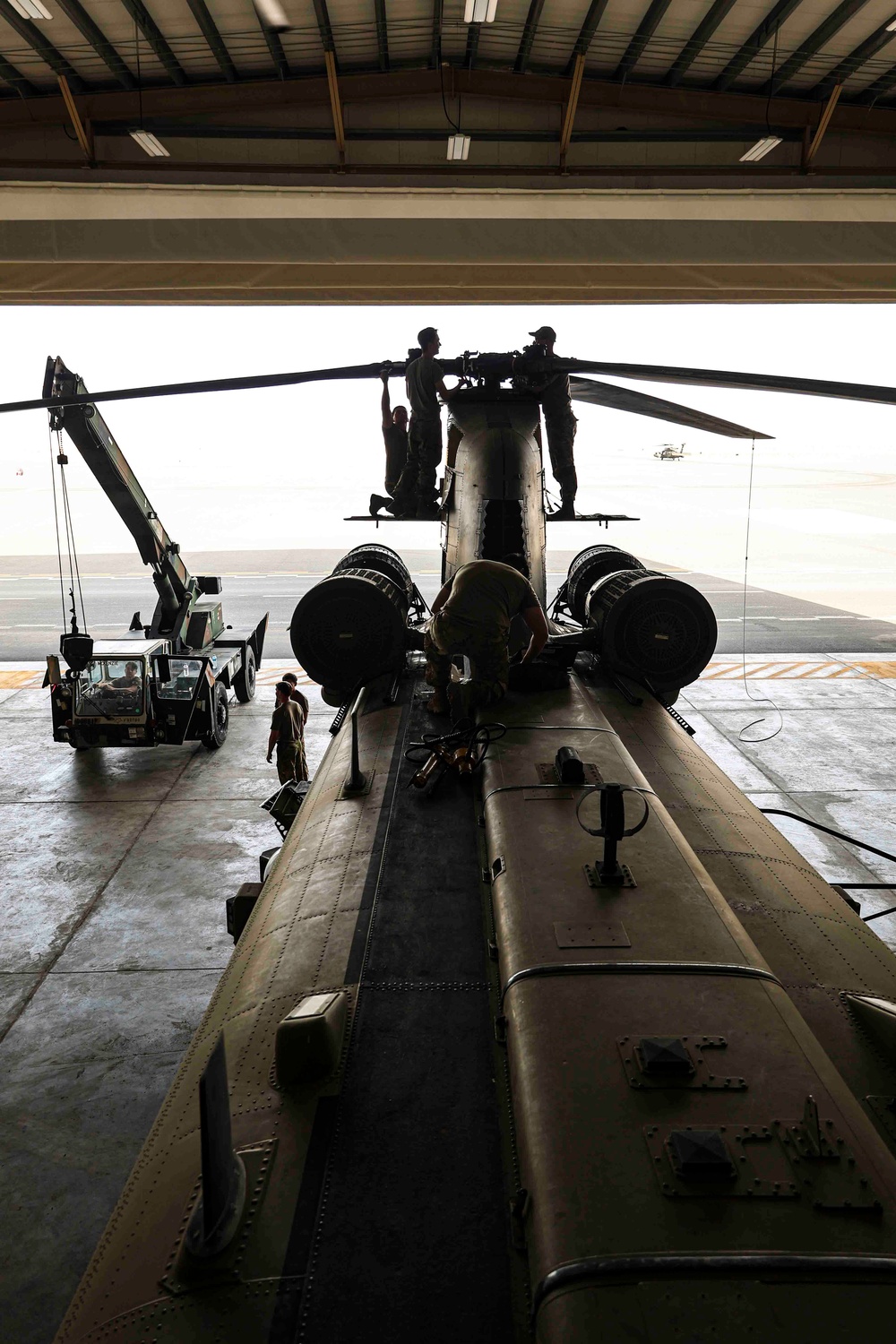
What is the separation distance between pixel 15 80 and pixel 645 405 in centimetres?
1169

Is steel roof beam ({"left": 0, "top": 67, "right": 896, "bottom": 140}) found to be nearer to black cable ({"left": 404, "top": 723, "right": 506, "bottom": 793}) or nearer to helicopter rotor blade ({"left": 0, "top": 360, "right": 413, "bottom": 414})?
helicopter rotor blade ({"left": 0, "top": 360, "right": 413, "bottom": 414})

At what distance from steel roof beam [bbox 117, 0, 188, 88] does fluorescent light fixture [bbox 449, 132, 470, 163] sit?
14.2 feet

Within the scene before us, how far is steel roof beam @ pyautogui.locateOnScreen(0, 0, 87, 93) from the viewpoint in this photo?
39.2ft

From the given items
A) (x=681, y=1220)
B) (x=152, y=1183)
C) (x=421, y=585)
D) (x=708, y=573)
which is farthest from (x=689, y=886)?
(x=708, y=573)

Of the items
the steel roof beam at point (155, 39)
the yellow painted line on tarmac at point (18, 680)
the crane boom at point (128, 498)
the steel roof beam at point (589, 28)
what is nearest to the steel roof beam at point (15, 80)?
the steel roof beam at point (155, 39)

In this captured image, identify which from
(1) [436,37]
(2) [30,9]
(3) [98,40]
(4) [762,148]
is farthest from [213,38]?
(4) [762,148]

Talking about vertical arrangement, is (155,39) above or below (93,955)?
above

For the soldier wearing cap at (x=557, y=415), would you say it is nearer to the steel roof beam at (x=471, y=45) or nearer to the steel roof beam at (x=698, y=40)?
the steel roof beam at (x=698, y=40)

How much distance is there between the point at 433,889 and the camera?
17.4 ft

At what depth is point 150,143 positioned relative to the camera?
Answer: 14.5 m

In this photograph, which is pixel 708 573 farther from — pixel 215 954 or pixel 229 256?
pixel 215 954

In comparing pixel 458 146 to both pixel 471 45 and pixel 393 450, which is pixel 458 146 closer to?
pixel 471 45

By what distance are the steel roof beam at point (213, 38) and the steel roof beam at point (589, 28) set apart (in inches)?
208

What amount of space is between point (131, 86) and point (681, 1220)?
16.8 meters
